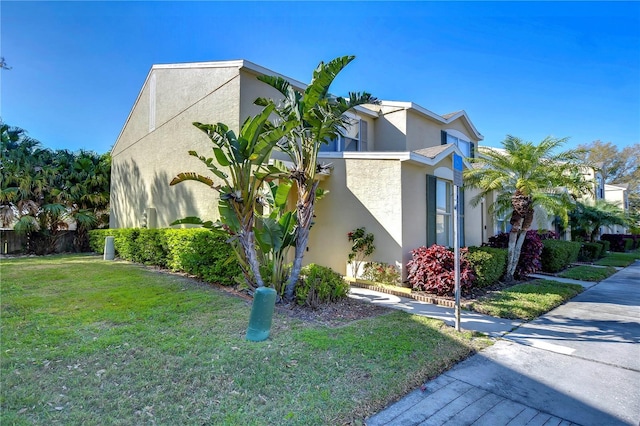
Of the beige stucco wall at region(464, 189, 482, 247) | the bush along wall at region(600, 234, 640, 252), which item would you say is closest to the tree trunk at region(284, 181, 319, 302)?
the beige stucco wall at region(464, 189, 482, 247)

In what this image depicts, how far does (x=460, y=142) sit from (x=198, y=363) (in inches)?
669

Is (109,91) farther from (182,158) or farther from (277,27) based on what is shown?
(277,27)

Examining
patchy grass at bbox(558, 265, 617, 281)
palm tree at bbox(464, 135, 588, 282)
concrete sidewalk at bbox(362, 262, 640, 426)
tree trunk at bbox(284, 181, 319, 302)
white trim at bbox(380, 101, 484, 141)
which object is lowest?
concrete sidewalk at bbox(362, 262, 640, 426)

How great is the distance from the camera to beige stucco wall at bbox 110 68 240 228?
1188 cm

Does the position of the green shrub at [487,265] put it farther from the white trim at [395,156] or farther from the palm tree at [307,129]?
the palm tree at [307,129]

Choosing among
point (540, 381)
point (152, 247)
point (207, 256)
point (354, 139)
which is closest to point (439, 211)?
point (354, 139)

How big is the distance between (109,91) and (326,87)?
15129mm

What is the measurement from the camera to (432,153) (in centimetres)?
1097

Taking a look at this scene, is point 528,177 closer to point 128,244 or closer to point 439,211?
point 439,211

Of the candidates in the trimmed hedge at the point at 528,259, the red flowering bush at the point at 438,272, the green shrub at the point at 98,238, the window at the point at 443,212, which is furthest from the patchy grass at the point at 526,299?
the green shrub at the point at 98,238

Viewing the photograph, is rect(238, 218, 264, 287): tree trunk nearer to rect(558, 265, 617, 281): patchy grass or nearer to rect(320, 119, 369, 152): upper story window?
rect(320, 119, 369, 152): upper story window

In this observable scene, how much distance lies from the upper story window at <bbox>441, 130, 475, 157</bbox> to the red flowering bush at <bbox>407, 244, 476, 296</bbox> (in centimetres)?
875

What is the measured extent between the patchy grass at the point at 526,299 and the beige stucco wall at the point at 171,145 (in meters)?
9.02

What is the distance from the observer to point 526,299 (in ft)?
27.3
